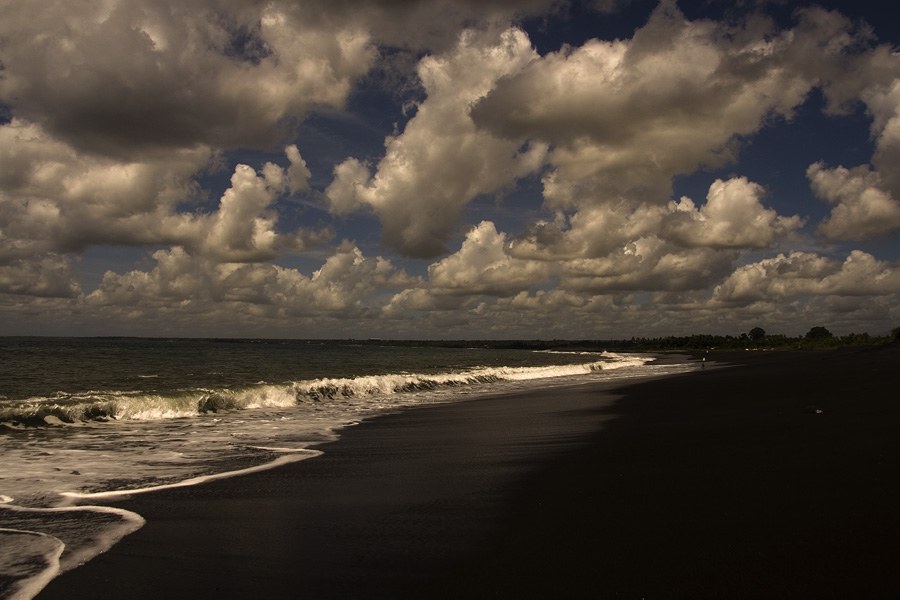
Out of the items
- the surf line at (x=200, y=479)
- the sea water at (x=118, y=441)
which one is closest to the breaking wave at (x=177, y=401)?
the sea water at (x=118, y=441)

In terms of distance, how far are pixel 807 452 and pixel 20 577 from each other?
8.62m

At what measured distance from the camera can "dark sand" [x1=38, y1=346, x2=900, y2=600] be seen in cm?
409

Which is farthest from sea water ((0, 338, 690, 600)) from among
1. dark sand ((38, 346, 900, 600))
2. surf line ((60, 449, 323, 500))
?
dark sand ((38, 346, 900, 600))

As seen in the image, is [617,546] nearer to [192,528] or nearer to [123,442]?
[192,528]

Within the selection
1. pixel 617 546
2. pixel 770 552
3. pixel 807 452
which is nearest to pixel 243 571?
pixel 617 546

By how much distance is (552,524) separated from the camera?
5.43 metres

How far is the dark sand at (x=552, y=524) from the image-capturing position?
409 centimetres

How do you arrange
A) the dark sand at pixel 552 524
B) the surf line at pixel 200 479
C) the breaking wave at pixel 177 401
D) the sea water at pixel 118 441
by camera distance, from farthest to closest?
the breaking wave at pixel 177 401 < the surf line at pixel 200 479 < the sea water at pixel 118 441 < the dark sand at pixel 552 524

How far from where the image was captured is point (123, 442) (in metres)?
12.3

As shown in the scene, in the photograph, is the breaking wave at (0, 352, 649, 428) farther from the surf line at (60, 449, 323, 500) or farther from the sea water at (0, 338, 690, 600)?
the surf line at (60, 449, 323, 500)

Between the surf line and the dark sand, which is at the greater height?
the dark sand

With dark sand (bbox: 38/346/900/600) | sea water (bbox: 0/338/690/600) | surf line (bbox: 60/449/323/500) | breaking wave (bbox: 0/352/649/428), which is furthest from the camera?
breaking wave (bbox: 0/352/649/428)

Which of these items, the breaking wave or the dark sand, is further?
the breaking wave

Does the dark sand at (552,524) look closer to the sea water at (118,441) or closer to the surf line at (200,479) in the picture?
the surf line at (200,479)
